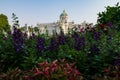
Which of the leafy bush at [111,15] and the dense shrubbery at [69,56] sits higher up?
the leafy bush at [111,15]

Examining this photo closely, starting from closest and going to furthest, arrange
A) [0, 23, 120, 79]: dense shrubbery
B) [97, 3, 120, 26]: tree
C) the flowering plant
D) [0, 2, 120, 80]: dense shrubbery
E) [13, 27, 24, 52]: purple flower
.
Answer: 1. the flowering plant
2. [0, 2, 120, 80]: dense shrubbery
3. [0, 23, 120, 79]: dense shrubbery
4. [13, 27, 24, 52]: purple flower
5. [97, 3, 120, 26]: tree

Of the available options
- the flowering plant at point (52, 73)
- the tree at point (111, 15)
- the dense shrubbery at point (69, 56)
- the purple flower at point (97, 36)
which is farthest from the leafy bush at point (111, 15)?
the flowering plant at point (52, 73)

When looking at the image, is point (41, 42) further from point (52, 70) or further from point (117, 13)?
point (117, 13)

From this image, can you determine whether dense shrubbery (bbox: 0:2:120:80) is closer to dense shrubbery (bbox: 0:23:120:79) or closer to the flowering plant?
dense shrubbery (bbox: 0:23:120:79)

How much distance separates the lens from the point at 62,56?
5.93 m

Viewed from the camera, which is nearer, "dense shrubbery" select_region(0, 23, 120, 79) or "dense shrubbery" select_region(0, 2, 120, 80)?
"dense shrubbery" select_region(0, 2, 120, 80)

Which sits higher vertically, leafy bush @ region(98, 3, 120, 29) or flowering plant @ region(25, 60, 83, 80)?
leafy bush @ region(98, 3, 120, 29)

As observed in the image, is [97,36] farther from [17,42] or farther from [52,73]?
[52,73]

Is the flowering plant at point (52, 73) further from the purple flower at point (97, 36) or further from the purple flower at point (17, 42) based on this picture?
the purple flower at point (97, 36)

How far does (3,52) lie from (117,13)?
18.1 feet

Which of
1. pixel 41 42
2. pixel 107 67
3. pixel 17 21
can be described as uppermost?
pixel 17 21

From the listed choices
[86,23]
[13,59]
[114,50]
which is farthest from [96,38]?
[86,23]

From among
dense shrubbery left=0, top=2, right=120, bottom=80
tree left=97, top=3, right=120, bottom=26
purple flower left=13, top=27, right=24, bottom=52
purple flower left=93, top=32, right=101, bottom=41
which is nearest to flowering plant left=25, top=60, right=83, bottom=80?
dense shrubbery left=0, top=2, right=120, bottom=80

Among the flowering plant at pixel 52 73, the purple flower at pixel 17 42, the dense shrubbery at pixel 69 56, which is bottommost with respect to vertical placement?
the flowering plant at pixel 52 73
